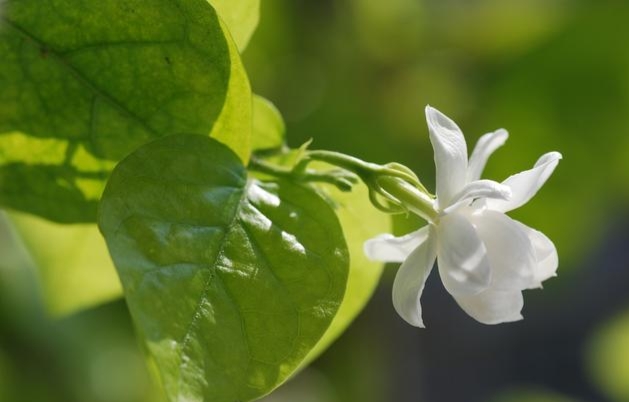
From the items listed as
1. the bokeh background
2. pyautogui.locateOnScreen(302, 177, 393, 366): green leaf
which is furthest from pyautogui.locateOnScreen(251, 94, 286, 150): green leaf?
the bokeh background

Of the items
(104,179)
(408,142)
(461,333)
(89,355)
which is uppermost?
(104,179)

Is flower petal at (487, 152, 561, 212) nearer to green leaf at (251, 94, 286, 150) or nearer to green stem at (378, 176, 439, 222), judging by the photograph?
green stem at (378, 176, 439, 222)

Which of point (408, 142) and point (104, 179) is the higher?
point (104, 179)

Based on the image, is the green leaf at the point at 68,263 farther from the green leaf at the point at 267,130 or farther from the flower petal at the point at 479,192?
the flower petal at the point at 479,192

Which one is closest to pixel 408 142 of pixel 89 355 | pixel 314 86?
pixel 314 86

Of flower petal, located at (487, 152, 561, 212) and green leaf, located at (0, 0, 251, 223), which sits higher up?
flower petal, located at (487, 152, 561, 212)

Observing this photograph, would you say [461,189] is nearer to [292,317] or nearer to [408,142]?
[292,317]
